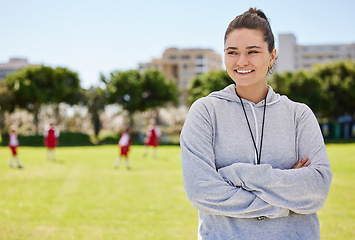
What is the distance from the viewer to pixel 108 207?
8531mm

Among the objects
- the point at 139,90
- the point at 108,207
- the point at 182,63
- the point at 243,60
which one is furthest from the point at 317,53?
the point at 243,60

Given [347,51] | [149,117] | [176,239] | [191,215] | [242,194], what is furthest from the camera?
[347,51]

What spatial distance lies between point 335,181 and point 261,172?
11.3 metres

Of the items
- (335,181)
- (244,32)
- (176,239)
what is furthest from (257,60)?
(335,181)

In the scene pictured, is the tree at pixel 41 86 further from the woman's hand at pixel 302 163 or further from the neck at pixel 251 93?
the woman's hand at pixel 302 163

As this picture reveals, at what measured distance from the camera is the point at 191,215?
7.82 metres

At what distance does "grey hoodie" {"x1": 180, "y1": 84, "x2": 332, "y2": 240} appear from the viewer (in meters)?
1.93

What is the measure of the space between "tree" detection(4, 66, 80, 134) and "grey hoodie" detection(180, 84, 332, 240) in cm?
4158

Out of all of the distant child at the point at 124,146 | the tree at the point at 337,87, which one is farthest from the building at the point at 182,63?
the distant child at the point at 124,146

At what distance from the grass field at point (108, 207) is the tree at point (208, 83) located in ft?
74.5

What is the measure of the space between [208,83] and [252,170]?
36.0 meters

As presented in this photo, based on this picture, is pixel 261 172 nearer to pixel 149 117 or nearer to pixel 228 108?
pixel 228 108

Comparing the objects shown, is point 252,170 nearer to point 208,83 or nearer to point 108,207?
point 108,207

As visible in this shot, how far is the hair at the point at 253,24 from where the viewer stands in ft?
6.75
